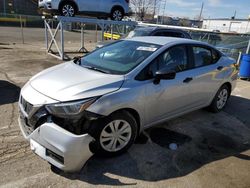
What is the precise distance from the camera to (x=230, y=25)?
5562 cm

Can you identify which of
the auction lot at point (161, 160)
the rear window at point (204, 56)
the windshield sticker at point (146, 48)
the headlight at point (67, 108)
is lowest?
the auction lot at point (161, 160)

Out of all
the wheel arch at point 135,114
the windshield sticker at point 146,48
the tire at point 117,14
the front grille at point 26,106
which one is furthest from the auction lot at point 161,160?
the tire at point 117,14

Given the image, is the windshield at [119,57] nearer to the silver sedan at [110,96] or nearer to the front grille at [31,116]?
the silver sedan at [110,96]

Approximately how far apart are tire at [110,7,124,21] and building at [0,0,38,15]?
1455 inches

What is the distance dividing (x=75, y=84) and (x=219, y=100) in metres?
3.40

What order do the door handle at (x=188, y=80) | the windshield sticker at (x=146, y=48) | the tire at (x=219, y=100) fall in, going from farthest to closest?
the tire at (x=219, y=100)
the door handle at (x=188, y=80)
the windshield sticker at (x=146, y=48)

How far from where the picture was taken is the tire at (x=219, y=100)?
192 inches

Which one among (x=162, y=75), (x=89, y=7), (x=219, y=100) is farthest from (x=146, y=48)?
(x=89, y=7)

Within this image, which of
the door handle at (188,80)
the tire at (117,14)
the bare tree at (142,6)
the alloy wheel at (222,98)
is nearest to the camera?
the door handle at (188,80)

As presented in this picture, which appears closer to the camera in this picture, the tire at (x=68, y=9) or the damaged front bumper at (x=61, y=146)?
the damaged front bumper at (x=61, y=146)

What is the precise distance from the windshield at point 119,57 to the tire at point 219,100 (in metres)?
2.04

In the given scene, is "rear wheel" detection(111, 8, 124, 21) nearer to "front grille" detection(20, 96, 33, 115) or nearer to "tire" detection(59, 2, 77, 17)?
"tire" detection(59, 2, 77, 17)

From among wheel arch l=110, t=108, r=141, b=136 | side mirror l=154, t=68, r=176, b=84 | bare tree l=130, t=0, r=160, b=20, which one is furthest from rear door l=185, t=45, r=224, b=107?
bare tree l=130, t=0, r=160, b=20

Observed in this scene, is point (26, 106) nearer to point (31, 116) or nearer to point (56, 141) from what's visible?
point (31, 116)
